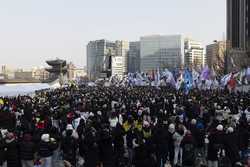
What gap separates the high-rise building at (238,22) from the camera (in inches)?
4796

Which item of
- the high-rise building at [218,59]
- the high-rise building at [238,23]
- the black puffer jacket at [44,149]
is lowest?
the black puffer jacket at [44,149]

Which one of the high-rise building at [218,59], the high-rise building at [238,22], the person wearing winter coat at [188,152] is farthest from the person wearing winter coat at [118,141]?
the high-rise building at [238,22]

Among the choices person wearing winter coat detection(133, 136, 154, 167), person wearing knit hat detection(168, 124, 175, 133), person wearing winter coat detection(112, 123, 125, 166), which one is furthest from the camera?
person wearing knit hat detection(168, 124, 175, 133)

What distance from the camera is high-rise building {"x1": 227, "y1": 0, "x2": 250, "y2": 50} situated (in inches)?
4796

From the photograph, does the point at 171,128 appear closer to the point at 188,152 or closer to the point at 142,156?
the point at 188,152

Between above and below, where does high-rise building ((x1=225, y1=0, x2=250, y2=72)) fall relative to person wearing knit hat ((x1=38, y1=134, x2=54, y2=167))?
above

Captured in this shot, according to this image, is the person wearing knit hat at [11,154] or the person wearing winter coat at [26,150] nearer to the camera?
the person wearing knit hat at [11,154]

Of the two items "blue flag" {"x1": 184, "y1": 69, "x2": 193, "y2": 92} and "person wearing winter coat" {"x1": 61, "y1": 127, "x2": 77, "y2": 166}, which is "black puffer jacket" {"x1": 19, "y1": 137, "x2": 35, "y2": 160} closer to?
"person wearing winter coat" {"x1": 61, "y1": 127, "x2": 77, "y2": 166}

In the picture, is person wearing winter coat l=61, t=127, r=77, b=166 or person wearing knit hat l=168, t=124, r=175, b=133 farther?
person wearing knit hat l=168, t=124, r=175, b=133

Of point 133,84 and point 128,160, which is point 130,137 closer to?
point 128,160

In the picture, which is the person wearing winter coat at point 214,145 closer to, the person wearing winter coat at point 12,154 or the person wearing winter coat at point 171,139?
the person wearing winter coat at point 171,139

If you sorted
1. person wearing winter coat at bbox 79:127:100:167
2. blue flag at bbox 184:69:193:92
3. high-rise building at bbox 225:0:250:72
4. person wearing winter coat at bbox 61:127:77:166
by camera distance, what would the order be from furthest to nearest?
high-rise building at bbox 225:0:250:72 → blue flag at bbox 184:69:193:92 → person wearing winter coat at bbox 61:127:77:166 → person wearing winter coat at bbox 79:127:100:167

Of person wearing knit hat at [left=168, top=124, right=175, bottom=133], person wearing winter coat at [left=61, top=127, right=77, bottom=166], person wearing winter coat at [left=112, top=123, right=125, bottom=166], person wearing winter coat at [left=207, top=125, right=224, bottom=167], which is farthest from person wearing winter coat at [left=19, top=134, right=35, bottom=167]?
person wearing winter coat at [left=207, top=125, right=224, bottom=167]

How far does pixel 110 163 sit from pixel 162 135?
157 cm
